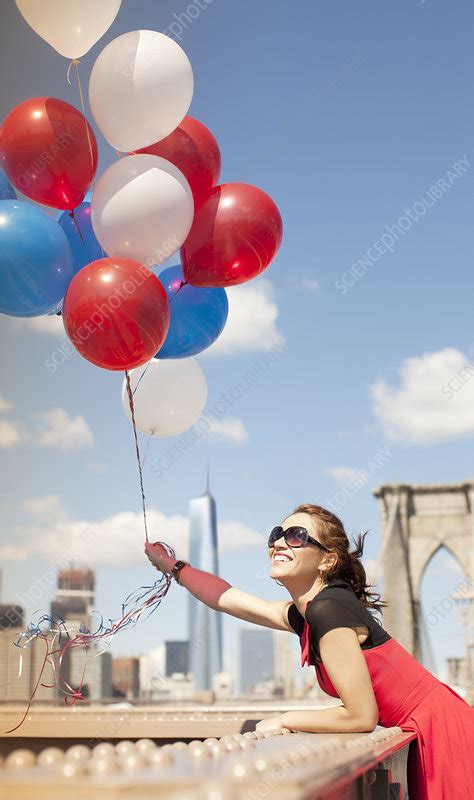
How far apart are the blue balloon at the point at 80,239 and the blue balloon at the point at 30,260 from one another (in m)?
0.29

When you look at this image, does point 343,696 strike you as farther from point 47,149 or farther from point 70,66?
point 70,66

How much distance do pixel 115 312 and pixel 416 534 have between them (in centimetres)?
3183

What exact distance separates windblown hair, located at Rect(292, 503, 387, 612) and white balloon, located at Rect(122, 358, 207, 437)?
1.19 meters

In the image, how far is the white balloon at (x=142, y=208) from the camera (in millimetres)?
2496

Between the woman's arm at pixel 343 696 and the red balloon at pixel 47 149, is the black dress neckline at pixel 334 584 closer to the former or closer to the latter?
the woman's arm at pixel 343 696

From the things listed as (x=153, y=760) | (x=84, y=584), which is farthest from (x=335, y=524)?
(x=84, y=584)

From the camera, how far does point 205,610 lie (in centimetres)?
10444

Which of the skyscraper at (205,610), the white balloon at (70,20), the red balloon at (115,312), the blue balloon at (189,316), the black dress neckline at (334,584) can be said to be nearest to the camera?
the black dress neckline at (334,584)

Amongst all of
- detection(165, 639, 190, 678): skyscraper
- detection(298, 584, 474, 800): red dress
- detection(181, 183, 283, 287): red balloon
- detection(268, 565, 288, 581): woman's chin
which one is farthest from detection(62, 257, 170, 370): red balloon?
detection(165, 639, 190, 678): skyscraper

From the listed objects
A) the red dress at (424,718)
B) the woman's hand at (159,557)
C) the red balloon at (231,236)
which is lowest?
the red dress at (424,718)

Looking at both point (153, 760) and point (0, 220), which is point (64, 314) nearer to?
point (0, 220)

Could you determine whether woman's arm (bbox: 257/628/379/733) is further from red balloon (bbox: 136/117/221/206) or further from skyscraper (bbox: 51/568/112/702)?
skyscraper (bbox: 51/568/112/702)

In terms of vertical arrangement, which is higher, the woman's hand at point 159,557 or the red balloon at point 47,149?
the red balloon at point 47,149

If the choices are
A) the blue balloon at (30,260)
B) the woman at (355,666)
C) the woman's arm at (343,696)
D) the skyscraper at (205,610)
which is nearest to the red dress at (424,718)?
the woman at (355,666)
